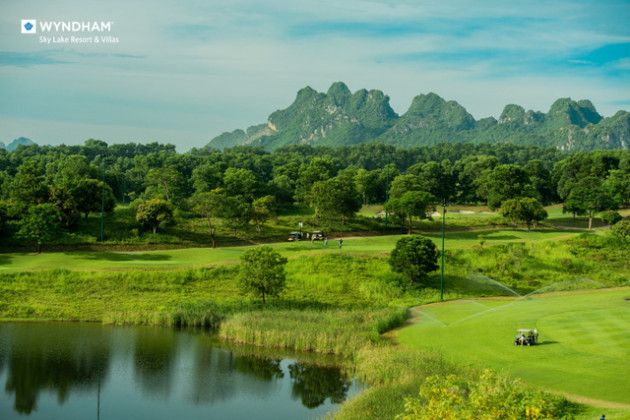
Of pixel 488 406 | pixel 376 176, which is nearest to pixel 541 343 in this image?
pixel 488 406

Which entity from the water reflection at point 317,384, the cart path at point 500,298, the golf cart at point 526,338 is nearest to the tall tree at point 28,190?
the cart path at point 500,298

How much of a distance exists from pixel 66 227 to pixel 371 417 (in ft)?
188

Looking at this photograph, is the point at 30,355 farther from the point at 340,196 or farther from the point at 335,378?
the point at 340,196

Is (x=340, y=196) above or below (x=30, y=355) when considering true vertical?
above

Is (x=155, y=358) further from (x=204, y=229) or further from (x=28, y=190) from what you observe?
(x=28, y=190)

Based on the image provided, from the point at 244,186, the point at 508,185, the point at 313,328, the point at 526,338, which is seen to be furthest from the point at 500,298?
the point at 244,186

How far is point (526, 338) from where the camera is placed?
1351 inches

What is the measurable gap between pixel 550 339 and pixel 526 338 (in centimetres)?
177

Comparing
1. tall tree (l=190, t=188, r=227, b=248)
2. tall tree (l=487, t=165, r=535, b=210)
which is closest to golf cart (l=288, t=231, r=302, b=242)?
tall tree (l=190, t=188, r=227, b=248)

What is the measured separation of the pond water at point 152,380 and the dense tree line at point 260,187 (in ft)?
97.0

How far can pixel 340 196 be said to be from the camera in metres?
81.9

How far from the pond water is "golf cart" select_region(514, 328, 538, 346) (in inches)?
387

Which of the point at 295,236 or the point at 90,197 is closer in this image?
the point at 295,236

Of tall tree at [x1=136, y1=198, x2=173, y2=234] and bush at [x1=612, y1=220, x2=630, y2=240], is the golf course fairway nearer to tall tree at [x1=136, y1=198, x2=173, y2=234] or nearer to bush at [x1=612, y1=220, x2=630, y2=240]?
bush at [x1=612, y1=220, x2=630, y2=240]
